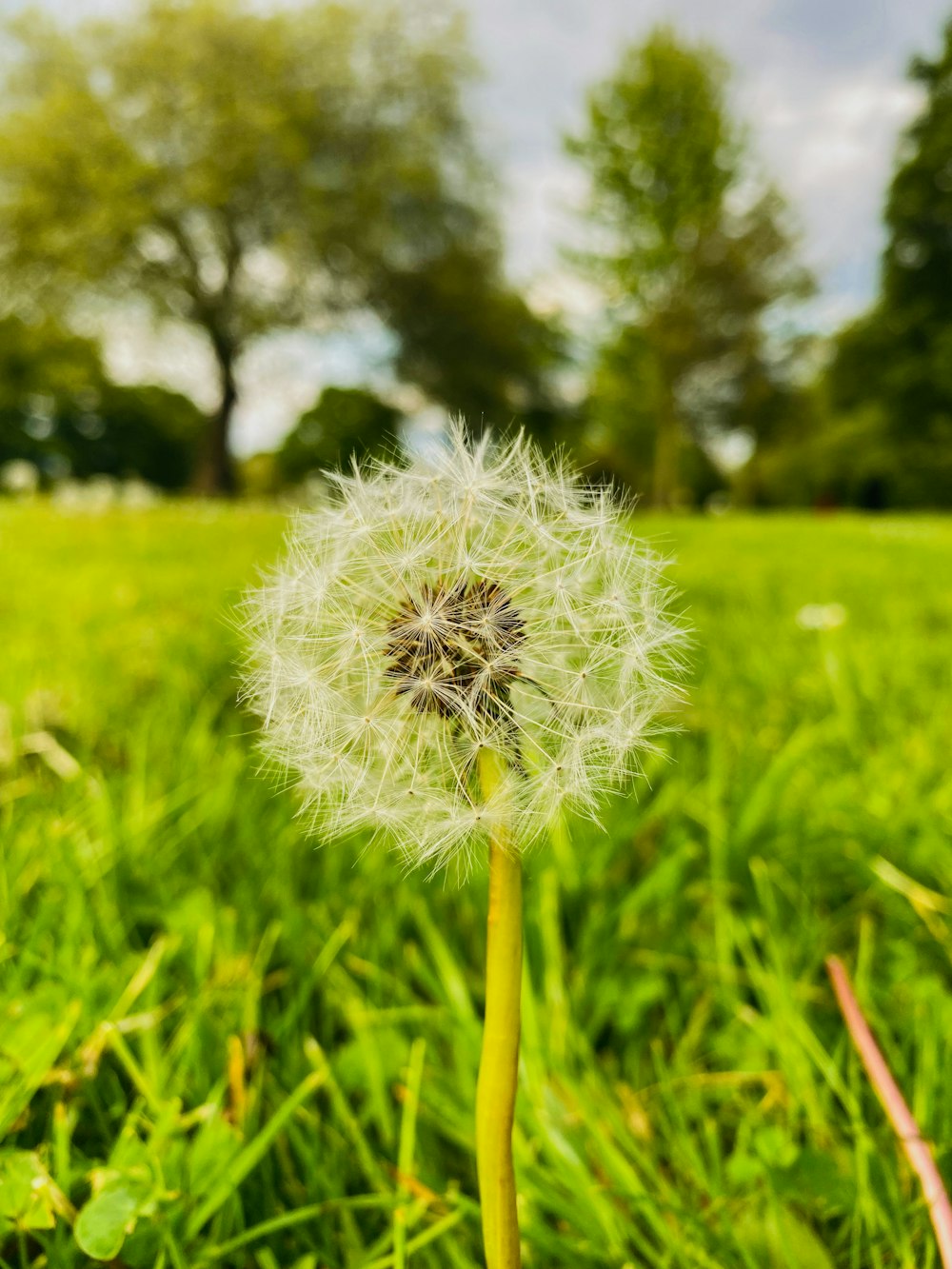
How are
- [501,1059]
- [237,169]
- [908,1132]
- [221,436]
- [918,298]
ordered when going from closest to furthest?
[501,1059] → [908,1132] → [237,169] → [221,436] → [918,298]

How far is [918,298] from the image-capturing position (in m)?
36.8

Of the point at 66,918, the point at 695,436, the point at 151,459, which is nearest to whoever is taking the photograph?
the point at 66,918

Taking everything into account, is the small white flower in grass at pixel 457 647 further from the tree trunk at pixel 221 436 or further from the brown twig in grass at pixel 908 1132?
the tree trunk at pixel 221 436

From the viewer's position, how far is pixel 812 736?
2.29 metres

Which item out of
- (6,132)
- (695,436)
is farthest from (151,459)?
(695,436)

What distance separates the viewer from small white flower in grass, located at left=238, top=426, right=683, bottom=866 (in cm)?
69

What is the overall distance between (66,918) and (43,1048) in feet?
1.31

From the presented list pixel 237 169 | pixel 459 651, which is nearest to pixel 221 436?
pixel 237 169

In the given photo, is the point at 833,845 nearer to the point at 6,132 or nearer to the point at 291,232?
the point at 291,232

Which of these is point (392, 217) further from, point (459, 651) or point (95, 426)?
point (95, 426)

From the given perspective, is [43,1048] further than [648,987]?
No

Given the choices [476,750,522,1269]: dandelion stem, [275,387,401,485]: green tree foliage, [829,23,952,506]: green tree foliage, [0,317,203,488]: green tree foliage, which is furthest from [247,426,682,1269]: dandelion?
[0,317,203,488]: green tree foliage

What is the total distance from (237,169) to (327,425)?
2328cm

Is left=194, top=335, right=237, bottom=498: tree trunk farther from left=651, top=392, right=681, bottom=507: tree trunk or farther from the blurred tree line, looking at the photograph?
left=651, top=392, right=681, bottom=507: tree trunk
